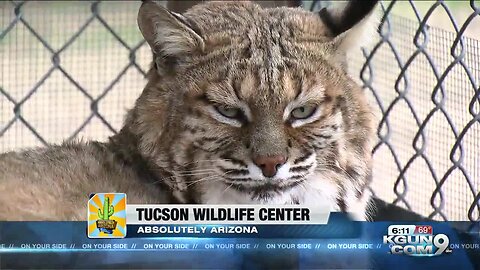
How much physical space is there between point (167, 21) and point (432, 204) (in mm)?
615

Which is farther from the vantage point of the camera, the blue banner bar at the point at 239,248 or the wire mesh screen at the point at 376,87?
the wire mesh screen at the point at 376,87

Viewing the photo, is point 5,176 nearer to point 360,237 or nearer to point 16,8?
point 16,8

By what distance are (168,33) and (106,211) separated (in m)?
0.29

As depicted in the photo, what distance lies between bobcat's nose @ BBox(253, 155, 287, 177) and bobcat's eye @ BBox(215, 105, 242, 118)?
0.07m

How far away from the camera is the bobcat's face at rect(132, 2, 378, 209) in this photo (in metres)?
1.21

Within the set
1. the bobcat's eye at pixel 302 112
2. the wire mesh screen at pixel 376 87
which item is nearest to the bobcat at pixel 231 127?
the bobcat's eye at pixel 302 112

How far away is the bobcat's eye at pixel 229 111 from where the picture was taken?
1.22m

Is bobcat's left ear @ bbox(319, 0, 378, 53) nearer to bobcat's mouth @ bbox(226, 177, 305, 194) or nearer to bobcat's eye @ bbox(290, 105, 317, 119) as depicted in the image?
bobcat's eye @ bbox(290, 105, 317, 119)

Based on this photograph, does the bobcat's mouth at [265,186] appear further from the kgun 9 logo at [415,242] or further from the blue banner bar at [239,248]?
the kgun 9 logo at [415,242]

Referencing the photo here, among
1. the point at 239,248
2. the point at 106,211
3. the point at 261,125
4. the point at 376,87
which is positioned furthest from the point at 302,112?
the point at 376,87

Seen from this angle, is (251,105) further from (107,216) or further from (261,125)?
(107,216)

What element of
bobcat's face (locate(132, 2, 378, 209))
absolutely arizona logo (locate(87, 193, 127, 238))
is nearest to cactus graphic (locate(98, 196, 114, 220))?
absolutely arizona logo (locate(87, 193, 127, 238))

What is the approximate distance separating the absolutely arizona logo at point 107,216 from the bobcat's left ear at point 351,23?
0.42 m

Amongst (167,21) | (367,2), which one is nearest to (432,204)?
(367,2)
